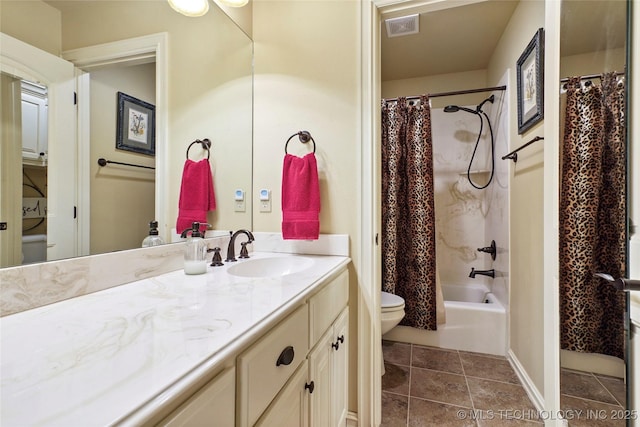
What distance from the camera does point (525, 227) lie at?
1.79 meters

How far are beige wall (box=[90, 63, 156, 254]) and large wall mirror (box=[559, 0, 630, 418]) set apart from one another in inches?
60.3

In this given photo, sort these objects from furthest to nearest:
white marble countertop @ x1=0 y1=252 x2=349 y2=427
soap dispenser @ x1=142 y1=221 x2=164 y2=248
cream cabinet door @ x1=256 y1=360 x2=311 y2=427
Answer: soap dispenser @ x1=142 y1=221 x2=164 y2=248, cream cabinet door @ x1=256 y1=360 x2=311 y2=427, white marble countertop @ x1=0 y1=252 x2=349 y2=427

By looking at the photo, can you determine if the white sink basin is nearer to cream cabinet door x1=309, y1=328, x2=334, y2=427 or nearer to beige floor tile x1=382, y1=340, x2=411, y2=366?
cream cabinet door x1=309, y1=328, x2=334, y2=427

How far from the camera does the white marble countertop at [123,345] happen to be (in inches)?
13.4

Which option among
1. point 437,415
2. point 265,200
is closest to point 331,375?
point 437,415

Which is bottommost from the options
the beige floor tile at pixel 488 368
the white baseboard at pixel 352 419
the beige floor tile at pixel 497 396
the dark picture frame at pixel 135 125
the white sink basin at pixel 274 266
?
the beige floor tile at pixel 497 396

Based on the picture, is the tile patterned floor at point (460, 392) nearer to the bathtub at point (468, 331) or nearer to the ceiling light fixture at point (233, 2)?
the bathtub at point (468, 331)

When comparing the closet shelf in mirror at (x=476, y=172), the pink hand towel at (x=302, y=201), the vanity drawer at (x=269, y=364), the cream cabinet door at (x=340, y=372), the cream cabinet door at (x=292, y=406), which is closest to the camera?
the vanity drawer at (x=269, y=364)

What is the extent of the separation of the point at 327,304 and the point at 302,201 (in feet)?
1.79

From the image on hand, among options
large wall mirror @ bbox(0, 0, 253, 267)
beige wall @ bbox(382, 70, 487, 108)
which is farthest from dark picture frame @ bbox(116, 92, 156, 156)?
beige wall @ bbox(382, 70, 487, 108)

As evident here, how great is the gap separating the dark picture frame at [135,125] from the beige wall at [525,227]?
1.89m

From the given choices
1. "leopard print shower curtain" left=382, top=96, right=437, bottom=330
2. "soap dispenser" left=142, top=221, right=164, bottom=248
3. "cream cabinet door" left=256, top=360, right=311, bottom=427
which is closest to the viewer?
"cream cabinet door" left=256, top=360, right=311, bottom=427

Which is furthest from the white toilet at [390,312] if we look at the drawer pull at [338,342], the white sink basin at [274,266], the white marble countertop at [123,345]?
the white marble countertop at [123,345]

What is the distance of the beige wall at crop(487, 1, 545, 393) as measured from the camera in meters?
1.57
